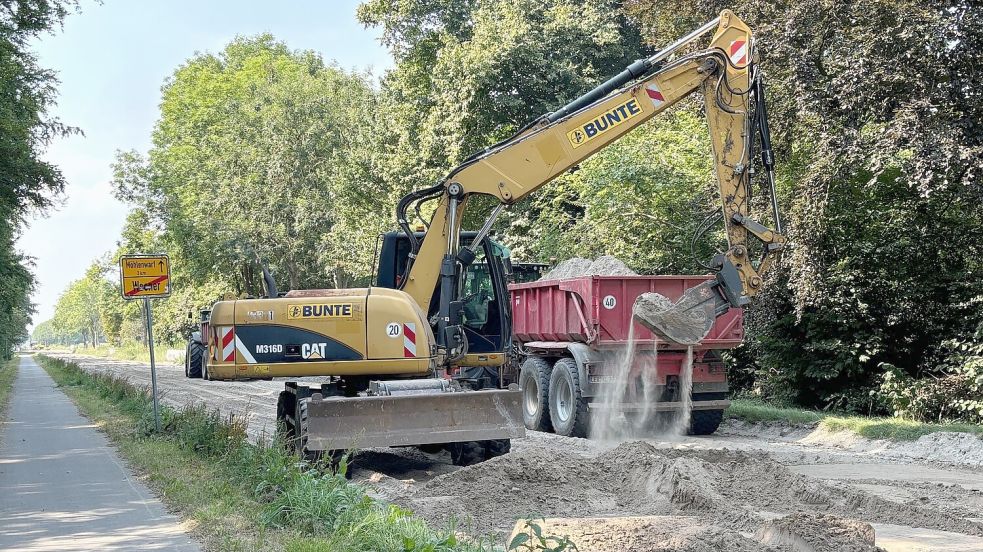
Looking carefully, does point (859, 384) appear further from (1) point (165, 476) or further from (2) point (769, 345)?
(1) point (165, 476)

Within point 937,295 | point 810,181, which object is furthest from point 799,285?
point 937,295

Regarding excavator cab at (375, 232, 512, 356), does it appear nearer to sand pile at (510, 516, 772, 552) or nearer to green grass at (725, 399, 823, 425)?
sand pile at (510, 516, 772, 552)

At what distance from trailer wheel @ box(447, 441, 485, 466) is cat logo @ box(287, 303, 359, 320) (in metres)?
2.30

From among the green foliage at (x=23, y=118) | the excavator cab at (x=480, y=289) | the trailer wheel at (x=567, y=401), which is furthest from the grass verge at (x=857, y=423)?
the green foliage at (x=23, y=118)

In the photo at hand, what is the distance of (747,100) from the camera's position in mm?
12359

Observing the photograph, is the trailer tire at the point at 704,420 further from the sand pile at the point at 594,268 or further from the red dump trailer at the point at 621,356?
the sand pile at the point at 594,268

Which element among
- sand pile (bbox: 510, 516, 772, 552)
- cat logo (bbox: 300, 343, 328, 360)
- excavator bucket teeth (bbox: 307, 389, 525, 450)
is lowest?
sand pile (bbox: 510, 516, 772, 552)

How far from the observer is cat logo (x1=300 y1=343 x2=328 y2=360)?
35.8 feet

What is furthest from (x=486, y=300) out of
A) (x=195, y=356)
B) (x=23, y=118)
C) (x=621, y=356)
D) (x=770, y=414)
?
(x=23, y=118)

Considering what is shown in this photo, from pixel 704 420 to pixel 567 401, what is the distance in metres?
2.32

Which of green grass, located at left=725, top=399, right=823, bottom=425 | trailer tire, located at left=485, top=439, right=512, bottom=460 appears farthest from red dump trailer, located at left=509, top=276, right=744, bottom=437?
trailer tire, located at left=485, top=439, right=512, bottom=460

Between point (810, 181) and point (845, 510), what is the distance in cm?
848

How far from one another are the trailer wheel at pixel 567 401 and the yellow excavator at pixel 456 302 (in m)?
2.69

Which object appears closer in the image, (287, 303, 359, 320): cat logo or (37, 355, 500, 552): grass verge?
(37, 355, 500, 552): grass verge
